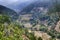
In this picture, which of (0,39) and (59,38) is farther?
(59,38)

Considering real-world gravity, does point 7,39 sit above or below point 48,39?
above

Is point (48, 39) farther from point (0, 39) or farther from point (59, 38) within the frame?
point (0, 39)

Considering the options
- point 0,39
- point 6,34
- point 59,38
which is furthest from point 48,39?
point 0,39

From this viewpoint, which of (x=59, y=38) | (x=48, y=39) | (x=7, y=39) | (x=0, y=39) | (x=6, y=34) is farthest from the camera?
(x=59, y=38)

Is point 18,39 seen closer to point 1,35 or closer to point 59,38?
point 1,35

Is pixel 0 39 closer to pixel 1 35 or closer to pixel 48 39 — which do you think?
pixel 1 35

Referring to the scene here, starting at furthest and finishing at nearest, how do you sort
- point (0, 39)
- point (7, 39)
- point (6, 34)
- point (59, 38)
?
1. point (59, 38)
2. point (6, 34)
3. point (7, 39)
4. point (0, 39)

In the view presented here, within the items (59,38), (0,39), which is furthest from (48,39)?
(0,39)

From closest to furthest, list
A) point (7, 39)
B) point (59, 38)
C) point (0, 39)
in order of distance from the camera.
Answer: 1. point (0, 39)
2. point (7, 39)
3. point (59, 38)

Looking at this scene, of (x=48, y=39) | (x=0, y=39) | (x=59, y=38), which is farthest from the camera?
(x=59, y=38)

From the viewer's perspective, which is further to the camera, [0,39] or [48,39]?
[48,39]
